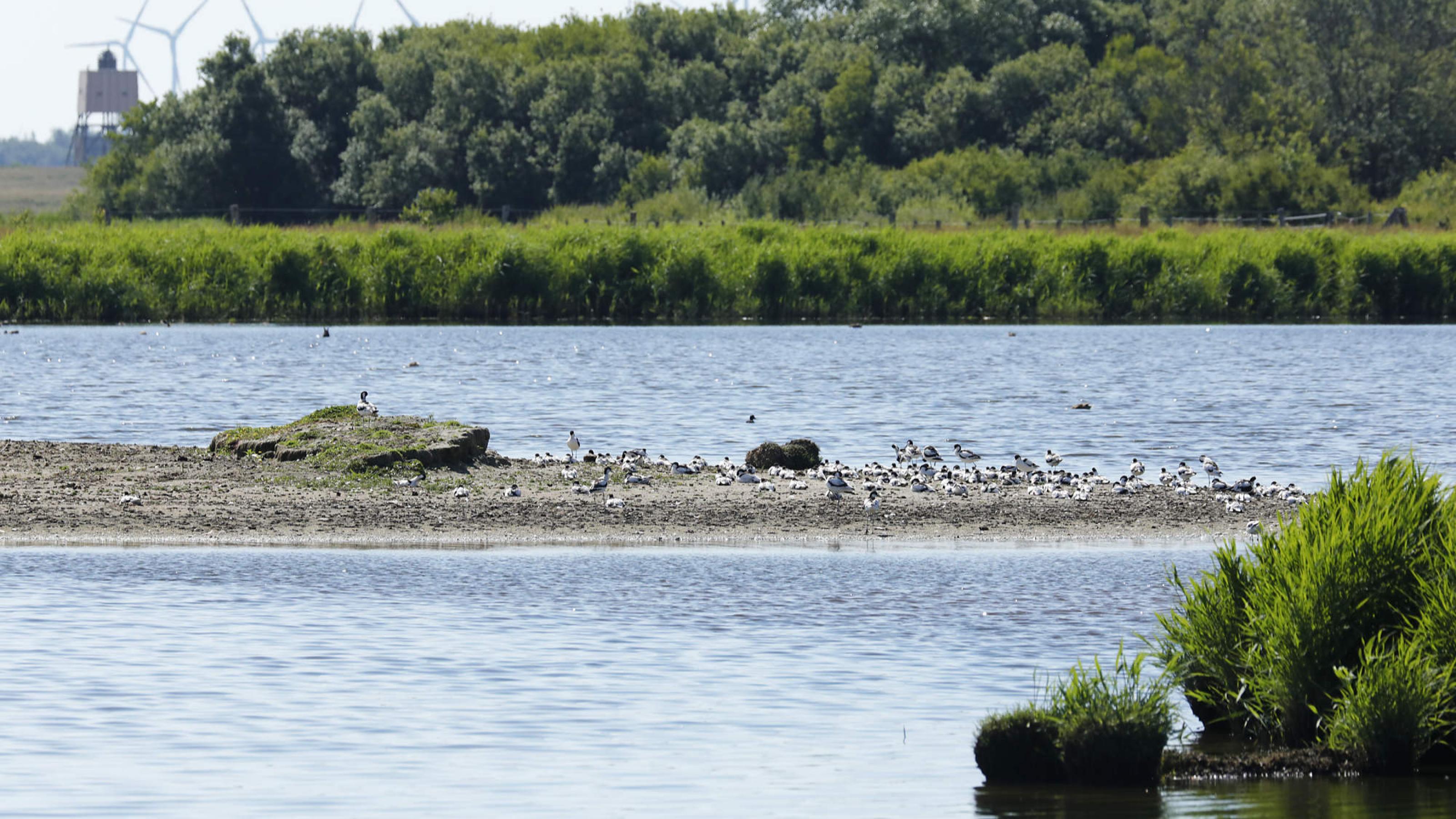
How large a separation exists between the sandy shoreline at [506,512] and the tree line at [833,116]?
53572 millimetres

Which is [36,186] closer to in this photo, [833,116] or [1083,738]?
[833,116]

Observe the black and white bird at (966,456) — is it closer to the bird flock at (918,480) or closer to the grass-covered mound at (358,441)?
the bird flock at (918,480)

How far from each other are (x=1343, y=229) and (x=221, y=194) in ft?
148

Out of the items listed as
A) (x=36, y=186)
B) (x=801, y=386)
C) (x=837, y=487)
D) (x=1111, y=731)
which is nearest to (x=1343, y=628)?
(x=1111, y=731)

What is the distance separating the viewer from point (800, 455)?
874 inches

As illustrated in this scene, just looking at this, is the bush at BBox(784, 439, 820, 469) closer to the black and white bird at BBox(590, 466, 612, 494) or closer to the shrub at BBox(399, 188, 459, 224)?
the black and white bird at BBox(590, 466, 612, 494)

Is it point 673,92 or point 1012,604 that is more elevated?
point 673,92

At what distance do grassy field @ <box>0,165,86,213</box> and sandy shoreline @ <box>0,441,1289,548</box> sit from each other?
423ft

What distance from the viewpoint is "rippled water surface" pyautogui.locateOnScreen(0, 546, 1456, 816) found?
951cm

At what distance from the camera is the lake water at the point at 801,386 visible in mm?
27109

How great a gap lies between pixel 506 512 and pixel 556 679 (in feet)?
24.4

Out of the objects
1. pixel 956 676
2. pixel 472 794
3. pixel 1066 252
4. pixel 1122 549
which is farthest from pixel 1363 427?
pixel 1066 252

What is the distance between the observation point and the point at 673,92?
88062mm

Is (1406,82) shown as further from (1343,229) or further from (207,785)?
(207,785)
